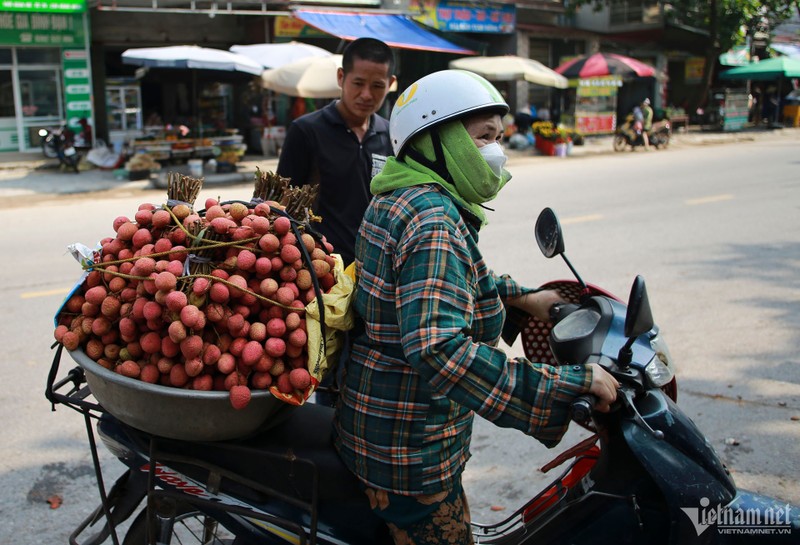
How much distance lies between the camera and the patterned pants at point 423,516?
76.6 inches

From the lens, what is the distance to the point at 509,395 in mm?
1750

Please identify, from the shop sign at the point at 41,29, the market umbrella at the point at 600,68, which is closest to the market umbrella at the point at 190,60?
the shop sign at the point at 41,29

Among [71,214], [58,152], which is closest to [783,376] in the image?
[71,214]

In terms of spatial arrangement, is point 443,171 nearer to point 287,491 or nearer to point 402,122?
point 402,122

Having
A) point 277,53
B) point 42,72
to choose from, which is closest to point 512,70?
point 277,53

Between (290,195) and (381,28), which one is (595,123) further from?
(290,195)

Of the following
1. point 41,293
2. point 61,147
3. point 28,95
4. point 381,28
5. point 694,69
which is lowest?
point 41,293

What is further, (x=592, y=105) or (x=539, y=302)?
(x=592, y=105)

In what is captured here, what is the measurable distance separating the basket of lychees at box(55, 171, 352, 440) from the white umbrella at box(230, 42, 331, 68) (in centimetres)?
1496

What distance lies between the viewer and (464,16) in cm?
2272

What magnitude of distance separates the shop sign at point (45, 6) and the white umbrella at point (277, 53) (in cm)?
350

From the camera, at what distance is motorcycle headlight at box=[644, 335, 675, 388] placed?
6.38 feet

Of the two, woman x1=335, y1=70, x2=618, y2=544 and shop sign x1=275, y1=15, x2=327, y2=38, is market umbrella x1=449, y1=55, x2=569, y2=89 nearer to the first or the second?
shop sign x1=275, y1=15, x2=327, y2=38

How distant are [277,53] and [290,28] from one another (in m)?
2.76
